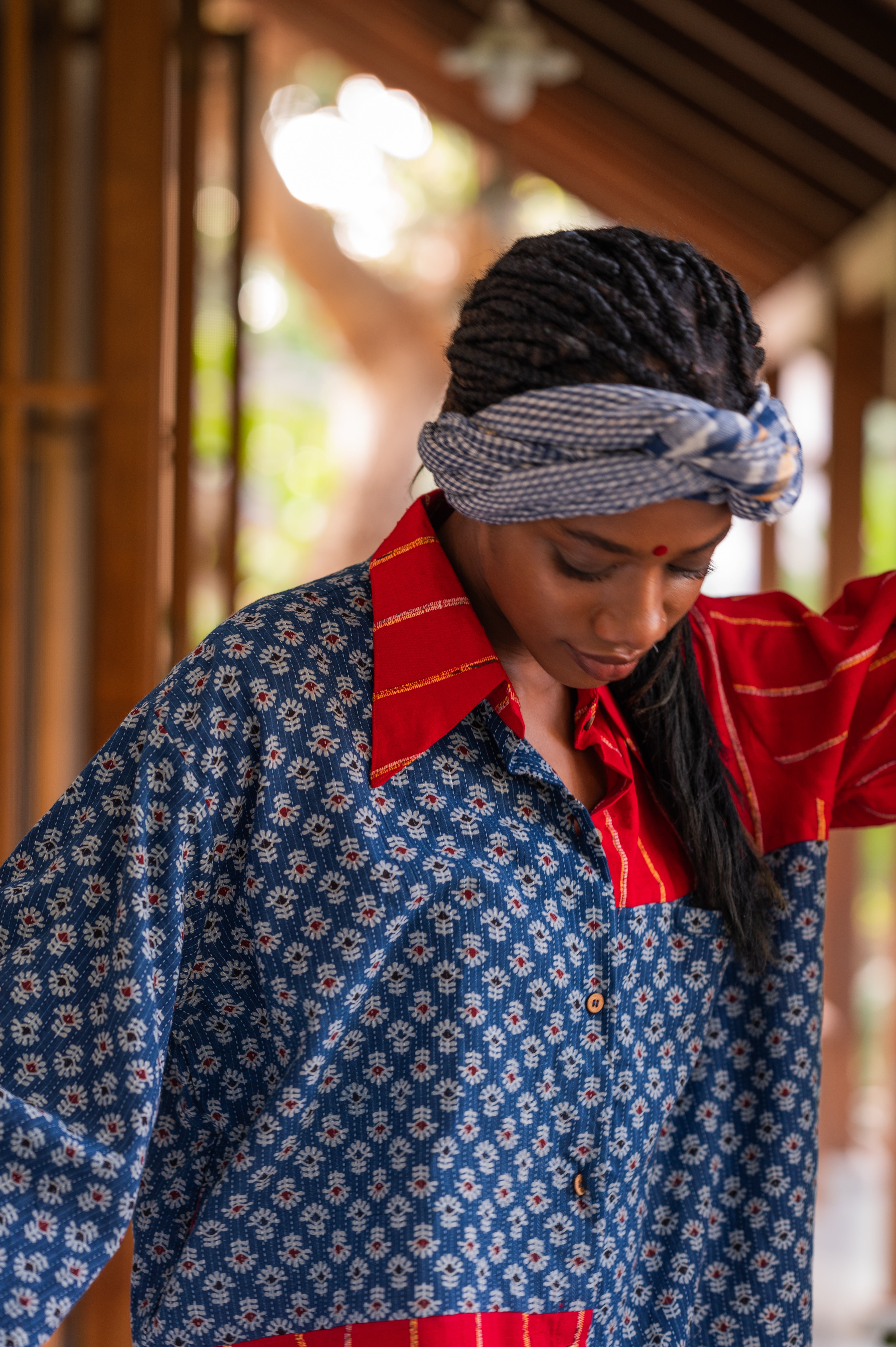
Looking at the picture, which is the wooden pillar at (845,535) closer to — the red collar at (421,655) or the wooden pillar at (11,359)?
the wooden pillar at (11,359)

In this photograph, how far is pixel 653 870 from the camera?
3.56 feet

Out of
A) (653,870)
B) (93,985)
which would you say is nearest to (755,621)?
(653,870)

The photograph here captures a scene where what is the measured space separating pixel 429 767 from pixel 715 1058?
41cm

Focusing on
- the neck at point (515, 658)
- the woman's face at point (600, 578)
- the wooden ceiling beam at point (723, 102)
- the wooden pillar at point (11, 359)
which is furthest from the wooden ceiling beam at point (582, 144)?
the woman's face at point (600, 578)

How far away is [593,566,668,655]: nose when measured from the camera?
0.93 metres

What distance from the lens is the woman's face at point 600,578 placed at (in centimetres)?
91

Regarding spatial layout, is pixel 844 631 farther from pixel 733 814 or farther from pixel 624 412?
pixel 624 412

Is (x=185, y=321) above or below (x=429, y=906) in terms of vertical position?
above

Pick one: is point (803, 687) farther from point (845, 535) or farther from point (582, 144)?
point (582, 144)

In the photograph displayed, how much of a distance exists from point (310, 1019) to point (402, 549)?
374 mm

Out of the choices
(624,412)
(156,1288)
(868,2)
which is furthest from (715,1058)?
(868,2)

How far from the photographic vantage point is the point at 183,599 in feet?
7.83

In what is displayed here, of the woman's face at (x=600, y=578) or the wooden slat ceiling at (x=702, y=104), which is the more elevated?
the wooden slat ceiling at (x=702, y=104)

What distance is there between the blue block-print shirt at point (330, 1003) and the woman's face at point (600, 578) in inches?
2.5
